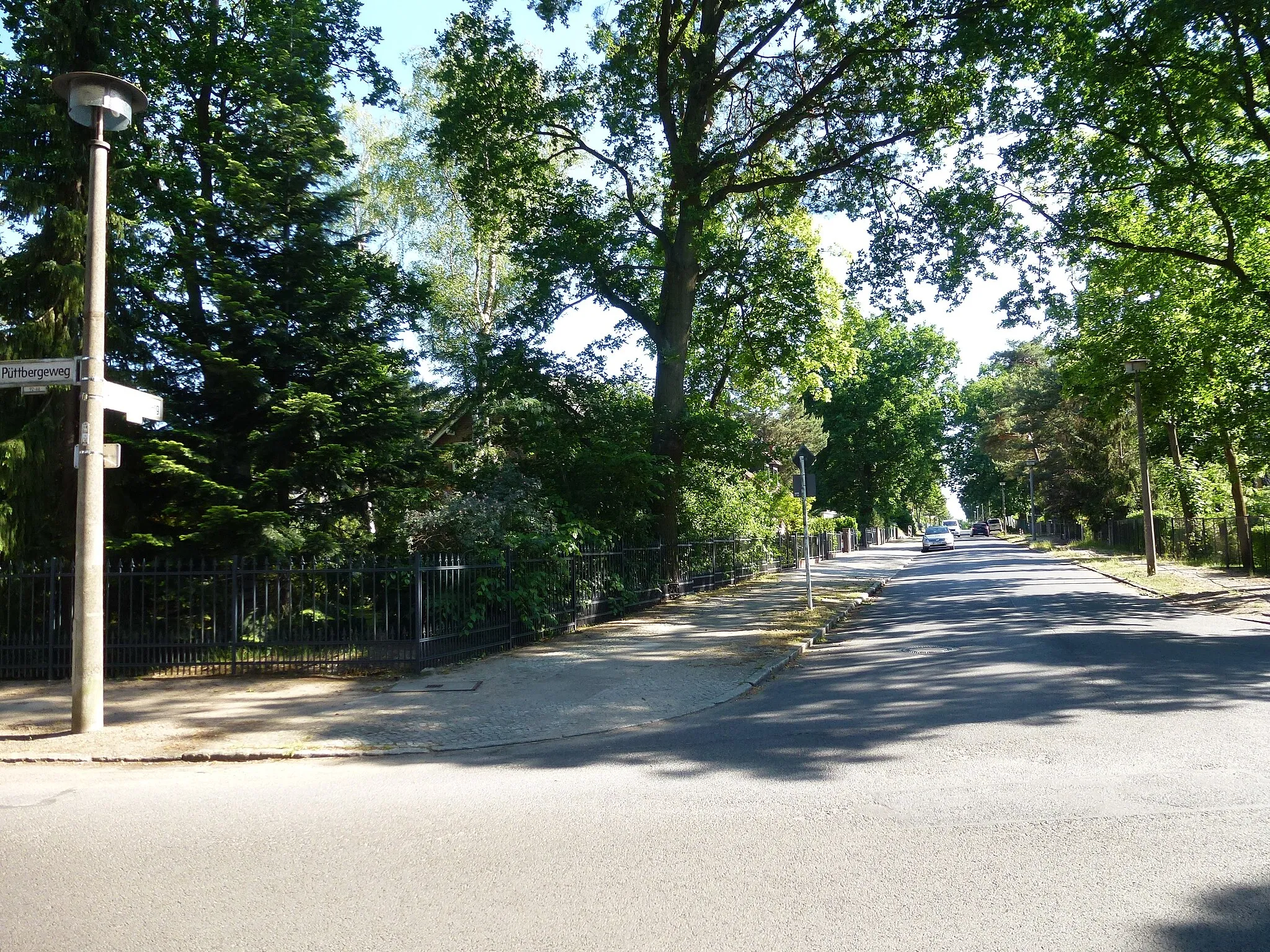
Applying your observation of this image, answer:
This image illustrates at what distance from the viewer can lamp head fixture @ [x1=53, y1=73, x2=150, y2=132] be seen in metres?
8.57

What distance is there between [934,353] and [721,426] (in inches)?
1859

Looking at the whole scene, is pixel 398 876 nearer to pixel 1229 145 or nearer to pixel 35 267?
pixel 35 267

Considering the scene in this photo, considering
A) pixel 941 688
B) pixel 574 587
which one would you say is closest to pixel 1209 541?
pixel 574 587

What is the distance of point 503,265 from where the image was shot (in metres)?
30.1

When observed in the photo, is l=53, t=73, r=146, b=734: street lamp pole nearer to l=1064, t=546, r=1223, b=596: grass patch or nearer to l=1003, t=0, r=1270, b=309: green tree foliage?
l=1003, t=0, r=1270, b=309: green tree foliage

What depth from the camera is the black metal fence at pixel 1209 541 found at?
25.5 meters

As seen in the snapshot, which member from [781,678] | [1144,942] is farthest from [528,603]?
[1144,942]

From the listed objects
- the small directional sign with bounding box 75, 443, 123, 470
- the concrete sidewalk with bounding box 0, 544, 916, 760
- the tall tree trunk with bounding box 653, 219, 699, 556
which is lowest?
the concrete sidewalk with bounding box 0, 544, 916, 760

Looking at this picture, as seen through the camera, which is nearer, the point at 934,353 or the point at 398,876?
the point at 398,876

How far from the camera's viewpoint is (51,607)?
11383 mm

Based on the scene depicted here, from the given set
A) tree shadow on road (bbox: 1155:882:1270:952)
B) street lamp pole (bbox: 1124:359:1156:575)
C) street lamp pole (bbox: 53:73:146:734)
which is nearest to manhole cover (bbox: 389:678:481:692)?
street lamp pole (bbox: 53:73:146:734)

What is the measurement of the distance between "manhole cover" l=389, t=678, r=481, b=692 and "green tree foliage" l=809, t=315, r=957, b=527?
49267 mm

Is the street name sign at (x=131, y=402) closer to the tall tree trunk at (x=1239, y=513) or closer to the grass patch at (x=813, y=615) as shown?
the grass patch at (x=813, y=615)

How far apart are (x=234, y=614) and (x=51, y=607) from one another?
2.27m
